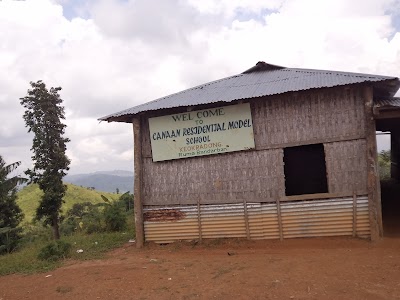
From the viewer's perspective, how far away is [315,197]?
8.27 m

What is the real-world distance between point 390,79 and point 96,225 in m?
10.8

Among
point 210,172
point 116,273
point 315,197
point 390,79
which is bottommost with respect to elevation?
point 116,273

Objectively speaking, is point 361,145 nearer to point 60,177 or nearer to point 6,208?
point 60,177

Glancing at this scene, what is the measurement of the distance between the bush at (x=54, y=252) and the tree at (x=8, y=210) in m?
4.18

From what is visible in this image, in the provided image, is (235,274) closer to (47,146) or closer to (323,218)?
(323,218)

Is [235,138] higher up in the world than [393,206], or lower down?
higher up

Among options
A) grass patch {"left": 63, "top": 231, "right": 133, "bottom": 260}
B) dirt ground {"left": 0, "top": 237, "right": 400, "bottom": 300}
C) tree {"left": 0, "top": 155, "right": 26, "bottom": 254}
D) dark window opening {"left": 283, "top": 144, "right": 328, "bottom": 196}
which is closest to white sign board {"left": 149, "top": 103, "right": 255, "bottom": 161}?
dirt ground {"left": 0, "top": 237, "right": 400, "bottom": 300}

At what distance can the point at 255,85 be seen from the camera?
930cm

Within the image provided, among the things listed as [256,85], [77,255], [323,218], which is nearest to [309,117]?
[256,85]

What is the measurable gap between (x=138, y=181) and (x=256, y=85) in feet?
13.2

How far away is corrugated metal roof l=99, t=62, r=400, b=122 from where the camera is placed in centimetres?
803

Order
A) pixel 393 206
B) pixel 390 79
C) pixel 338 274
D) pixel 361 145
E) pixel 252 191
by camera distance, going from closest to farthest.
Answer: pixel 338 274, pixel 390 79, pixel 361 145, pixel 252 191, pixel 393 206

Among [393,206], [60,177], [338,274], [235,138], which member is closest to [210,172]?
[235,138]

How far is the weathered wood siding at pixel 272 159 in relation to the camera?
8.06 metres
